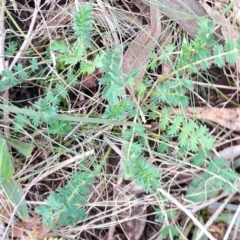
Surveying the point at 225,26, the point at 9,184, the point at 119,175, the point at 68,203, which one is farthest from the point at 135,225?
the point at 225,26

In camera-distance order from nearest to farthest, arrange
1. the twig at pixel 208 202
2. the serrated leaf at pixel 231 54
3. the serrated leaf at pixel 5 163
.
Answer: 1. the serrated leaf at pixel 231 54
2. the serrated leaf at pixel 5 163
3. the twig at pixel 208 202

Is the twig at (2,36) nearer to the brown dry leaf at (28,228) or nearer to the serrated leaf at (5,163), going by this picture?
the serrated leaf at (5,163)

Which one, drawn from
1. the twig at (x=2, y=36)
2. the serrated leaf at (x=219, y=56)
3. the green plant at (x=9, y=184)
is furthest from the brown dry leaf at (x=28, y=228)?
the serrated leaf at (x=219, y=56)

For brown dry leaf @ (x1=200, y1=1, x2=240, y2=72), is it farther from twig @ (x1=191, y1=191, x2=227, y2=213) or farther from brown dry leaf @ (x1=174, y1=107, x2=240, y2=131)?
twig @ (x1=191, y1=191, x2=227, y2=213)

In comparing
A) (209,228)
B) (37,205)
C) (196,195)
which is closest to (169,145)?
(196,195)

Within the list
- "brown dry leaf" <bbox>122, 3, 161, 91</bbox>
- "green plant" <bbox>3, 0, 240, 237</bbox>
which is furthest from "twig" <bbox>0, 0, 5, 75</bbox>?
"brown dry leaf" <bbox>122, 3, 161, 91</bbox>

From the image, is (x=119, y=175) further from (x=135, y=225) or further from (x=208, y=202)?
(x=208, y=202)
